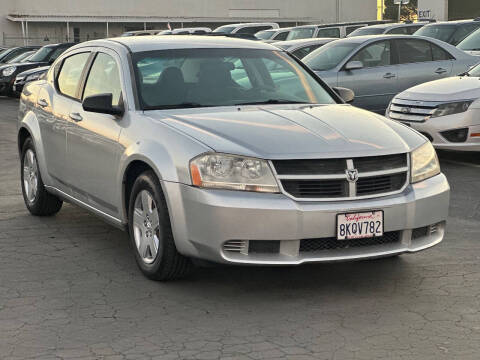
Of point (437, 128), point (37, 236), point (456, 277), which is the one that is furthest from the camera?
point (437, 128)

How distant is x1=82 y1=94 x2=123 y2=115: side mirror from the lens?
6.38 m

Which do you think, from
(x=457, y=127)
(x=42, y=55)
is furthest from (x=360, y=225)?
(x=42, y=55)

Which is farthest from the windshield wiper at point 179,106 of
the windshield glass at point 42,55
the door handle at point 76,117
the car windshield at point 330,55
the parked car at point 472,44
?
the windshield glass at point 42,55

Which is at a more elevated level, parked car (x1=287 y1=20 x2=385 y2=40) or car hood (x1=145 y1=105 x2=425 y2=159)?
car hood (x1=145 y1=105 x2=425 y2=159)

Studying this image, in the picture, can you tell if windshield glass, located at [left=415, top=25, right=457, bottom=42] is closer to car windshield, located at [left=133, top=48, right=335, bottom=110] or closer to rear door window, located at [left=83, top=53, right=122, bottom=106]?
car windshield, located at [left=133, top=48, right=335, bottom=110]

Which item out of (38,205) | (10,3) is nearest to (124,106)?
(38,205)

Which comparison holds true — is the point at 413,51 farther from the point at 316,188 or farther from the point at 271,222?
the point at 271,222

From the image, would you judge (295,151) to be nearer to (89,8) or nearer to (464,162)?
(464,162)

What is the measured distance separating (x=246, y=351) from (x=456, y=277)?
1.94 meters

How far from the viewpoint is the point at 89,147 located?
677 centimetres

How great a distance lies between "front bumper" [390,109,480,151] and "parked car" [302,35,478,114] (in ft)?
12.8

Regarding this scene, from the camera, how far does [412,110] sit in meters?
11.4

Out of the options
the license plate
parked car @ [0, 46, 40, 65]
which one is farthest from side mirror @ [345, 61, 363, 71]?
parked car @ [0, 46, 40, 65]

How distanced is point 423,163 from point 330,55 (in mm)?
9962
